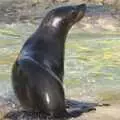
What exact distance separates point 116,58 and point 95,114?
4490mm

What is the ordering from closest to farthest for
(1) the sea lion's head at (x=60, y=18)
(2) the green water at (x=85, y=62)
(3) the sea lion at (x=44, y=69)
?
(3) the sea lion at (x=44, y=69), (1) the sea lion's head at (x=60, y=18), (2) the green water at (x=85, y=62)

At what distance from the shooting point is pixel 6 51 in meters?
11.9

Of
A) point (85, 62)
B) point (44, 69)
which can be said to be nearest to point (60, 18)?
point (44, 69)

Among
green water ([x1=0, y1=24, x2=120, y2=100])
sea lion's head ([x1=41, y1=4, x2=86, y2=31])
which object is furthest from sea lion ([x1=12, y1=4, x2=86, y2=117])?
green water ([x1=0, y1=24, x2=120, y2=100])

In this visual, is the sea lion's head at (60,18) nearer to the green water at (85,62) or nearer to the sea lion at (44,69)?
the sea lion at (44,69)

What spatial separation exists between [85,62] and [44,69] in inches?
177

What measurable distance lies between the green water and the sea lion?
4.71 ft

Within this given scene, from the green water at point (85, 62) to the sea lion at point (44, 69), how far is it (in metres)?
1.44

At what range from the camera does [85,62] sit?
34.6 ft

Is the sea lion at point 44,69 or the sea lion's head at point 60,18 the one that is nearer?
the sea lion at point 44,69

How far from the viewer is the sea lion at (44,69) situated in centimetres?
586

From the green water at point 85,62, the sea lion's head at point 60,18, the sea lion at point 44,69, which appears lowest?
the green water at point 85,62

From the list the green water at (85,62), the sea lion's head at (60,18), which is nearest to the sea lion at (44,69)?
the sea lion's head at (60,18)

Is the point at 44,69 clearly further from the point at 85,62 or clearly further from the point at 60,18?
the point at 85,62
